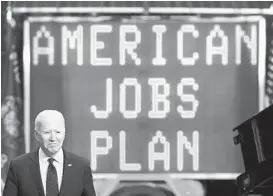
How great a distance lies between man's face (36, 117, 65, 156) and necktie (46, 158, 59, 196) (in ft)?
0.16

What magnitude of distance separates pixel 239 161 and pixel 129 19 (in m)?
1.01

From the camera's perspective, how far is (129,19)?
3.73 metres

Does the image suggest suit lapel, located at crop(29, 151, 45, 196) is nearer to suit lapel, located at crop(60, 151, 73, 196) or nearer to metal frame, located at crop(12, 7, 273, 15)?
suit lapel, located at crop(60, 151, 73, 196)

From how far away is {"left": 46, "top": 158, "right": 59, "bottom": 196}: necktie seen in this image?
277 cm

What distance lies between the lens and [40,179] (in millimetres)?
2703

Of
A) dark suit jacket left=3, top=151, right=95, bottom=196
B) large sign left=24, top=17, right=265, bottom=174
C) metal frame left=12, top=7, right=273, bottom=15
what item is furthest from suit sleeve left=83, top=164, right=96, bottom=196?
metal frame left=12, top=7, right=273, bottom=15

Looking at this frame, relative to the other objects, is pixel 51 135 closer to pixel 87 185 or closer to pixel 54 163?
pixel 54 163

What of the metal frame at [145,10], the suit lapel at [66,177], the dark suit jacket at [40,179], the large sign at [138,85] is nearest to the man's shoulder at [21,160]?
the dark suit jacket at [40,179]

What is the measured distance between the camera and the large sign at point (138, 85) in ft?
12.1

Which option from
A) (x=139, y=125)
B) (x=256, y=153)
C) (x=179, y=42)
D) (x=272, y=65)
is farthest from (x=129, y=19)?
(x=256, y=153)

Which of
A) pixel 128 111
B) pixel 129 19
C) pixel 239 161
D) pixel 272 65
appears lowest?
pixel 239 161

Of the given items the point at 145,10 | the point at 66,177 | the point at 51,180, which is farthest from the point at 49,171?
the point at 145,10

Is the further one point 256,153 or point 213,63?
point 213,63

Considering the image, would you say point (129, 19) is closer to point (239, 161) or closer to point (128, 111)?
point (128, 111)
